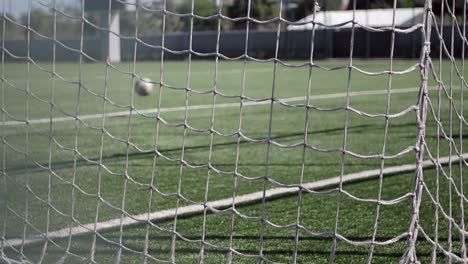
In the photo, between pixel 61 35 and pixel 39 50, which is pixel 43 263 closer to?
pixel 61 35

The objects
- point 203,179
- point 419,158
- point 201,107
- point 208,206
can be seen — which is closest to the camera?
point 419,158

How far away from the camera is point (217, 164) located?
5527 mm

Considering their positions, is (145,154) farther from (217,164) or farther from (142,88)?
(142,88)

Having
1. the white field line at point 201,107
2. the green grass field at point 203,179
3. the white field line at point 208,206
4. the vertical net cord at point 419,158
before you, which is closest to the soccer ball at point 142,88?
the white field line at point 201,107

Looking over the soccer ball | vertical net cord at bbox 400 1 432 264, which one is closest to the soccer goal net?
vertical net cord at bbox 400 1 432 264

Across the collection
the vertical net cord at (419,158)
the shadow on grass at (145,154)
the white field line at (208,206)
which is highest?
the vertical net cord at (419,158)

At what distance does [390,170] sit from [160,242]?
252cm

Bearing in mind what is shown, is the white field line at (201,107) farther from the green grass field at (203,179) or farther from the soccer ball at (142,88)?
the soccer ball at (142,88)

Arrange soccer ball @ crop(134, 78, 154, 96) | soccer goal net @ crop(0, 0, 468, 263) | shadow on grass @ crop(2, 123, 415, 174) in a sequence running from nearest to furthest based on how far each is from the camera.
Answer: soccer goal net @ crop(0, 0, 468, 263) < shadow on grass @ crop(2, 123, 415, 174) < soccer ball @ crop(134, 78, 154, 96)

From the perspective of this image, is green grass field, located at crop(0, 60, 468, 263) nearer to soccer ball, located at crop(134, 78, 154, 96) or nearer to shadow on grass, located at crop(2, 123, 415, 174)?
shadow on grass, located at crop(2, 123, 415, 174)

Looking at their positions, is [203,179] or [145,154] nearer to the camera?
[203,179]

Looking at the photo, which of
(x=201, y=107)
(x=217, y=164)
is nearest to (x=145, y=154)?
(x=217, y=164)

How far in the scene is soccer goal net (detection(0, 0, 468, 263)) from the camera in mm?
2586

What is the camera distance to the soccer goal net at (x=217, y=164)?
2586 mm
